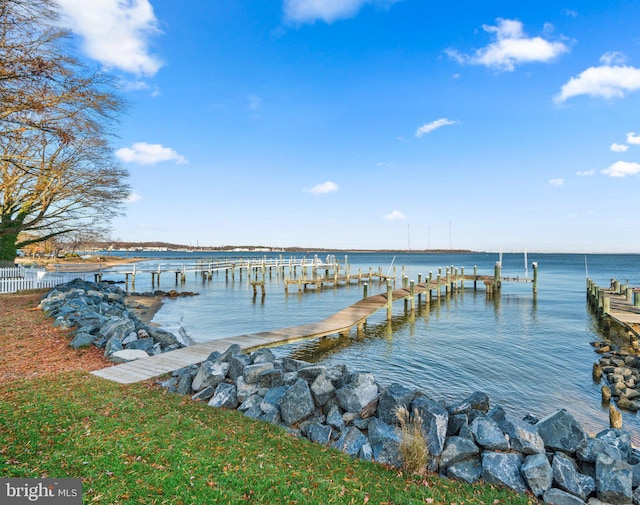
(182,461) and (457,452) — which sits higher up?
(182,461)

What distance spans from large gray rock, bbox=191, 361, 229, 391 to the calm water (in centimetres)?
549

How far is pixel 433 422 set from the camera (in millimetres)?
5730

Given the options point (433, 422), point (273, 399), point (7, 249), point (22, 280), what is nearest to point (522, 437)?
point (433, 422)

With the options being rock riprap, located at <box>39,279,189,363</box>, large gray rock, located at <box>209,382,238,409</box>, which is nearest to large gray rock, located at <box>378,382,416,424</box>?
large gray rock, located at <box>209,382,238,409</box>

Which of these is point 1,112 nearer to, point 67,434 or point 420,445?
point 67,434

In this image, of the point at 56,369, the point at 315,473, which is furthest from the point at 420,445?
the point at 56,369

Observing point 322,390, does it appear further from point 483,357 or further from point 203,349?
point 483,357

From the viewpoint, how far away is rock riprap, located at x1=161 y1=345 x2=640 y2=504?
16.2 ft

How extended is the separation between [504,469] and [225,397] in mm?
4705

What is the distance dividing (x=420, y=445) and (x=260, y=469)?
2.16 metres

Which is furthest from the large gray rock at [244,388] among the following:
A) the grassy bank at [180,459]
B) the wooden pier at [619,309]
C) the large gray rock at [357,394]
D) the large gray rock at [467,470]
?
the wooden pier at [619,309]

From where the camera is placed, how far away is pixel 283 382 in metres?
7.49

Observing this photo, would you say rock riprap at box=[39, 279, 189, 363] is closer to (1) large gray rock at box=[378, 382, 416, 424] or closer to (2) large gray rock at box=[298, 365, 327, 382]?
(2) large gray rock at box=[298, 365, 327, 382]

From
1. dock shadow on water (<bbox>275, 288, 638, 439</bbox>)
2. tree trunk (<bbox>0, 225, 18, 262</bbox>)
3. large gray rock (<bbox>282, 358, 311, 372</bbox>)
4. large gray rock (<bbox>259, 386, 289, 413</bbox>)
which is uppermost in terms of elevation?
tree trunk (<bbox>0, 225, 18, 262</bbox>)
